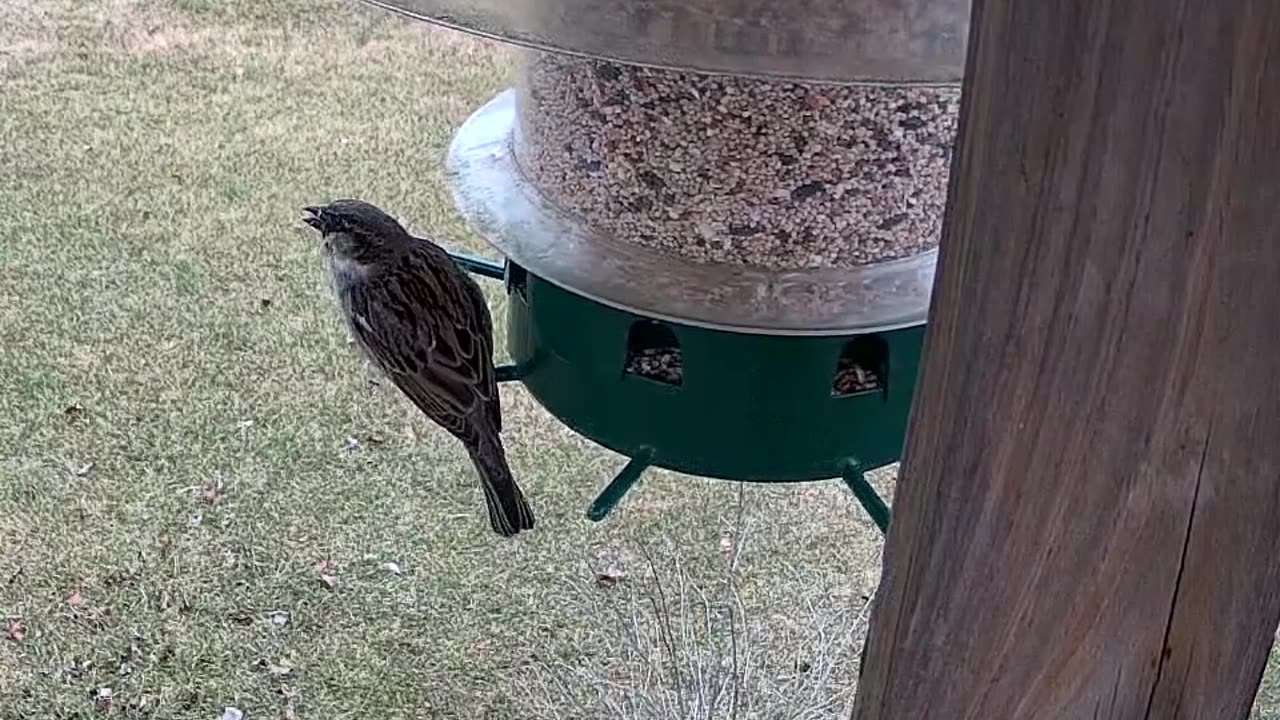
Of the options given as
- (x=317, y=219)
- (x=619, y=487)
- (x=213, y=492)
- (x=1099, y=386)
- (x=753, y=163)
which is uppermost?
(x=1099, y=386)

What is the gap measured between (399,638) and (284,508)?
392mm

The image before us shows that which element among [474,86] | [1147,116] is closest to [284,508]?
[474,86]

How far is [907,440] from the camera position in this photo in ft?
2.46

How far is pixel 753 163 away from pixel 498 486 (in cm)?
57

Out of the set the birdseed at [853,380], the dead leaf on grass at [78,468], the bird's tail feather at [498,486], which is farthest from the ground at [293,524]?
the birdseed at [853,380]

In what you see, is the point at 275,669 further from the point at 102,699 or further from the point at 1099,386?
the point at 1099,386

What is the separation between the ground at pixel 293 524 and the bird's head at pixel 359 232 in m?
0.95

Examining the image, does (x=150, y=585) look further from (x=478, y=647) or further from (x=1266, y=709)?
(x=1266, y=709)

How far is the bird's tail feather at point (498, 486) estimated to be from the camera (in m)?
1.71

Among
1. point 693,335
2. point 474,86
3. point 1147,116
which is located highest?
point 1147,116

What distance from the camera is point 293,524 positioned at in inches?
117

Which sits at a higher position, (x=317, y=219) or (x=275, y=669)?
(x=317, y=219)

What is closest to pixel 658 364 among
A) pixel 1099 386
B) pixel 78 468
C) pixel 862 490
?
pixel 862 490

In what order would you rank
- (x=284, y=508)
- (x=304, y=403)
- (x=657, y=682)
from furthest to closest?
(x=304, y=403)
(x=284, y=508)
(x=657, y=682)
